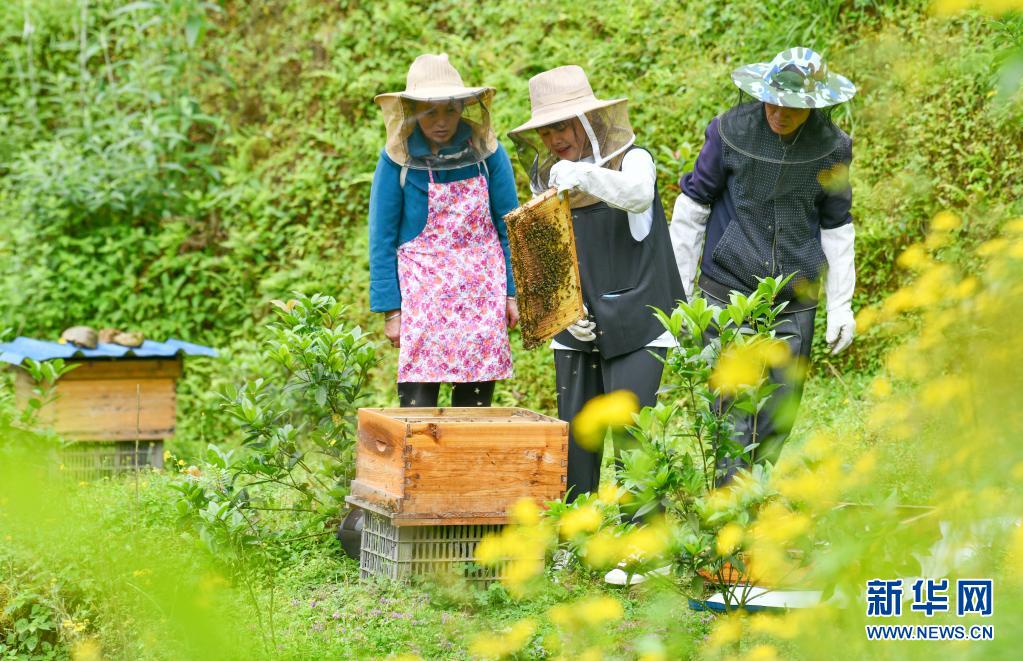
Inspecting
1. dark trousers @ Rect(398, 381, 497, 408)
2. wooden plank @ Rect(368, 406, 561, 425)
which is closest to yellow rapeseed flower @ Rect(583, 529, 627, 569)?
wooden plank @ Rect(368, 406, 561, 425)

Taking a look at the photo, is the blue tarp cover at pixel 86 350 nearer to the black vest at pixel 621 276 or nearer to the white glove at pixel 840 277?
the black vest at pixel 621 276

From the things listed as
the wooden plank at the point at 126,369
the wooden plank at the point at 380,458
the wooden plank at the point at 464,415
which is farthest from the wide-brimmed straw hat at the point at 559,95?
the wooden plank at the point at 126,369

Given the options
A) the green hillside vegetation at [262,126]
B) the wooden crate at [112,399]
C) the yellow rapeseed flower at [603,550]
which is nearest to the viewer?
the yellow rapeseed flower at [603,550]

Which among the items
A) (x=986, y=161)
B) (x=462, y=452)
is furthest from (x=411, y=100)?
(x=986, y=161)

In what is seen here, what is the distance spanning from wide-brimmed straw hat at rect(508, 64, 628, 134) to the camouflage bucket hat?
48cm

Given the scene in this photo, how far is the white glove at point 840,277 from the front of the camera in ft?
13.5

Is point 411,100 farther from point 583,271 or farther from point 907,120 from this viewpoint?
point 907,120

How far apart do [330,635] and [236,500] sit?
0.66 meters

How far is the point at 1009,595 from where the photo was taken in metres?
1.52

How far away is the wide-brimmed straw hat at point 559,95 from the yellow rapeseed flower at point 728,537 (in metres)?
1.85

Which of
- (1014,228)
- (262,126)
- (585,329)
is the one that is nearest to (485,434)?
(585,329)

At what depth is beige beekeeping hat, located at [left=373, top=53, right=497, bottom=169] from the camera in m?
4.21

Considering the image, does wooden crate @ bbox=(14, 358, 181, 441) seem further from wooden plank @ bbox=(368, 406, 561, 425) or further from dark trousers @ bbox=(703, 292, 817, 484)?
dark trousers @ bbox=(703, 292, 817, 484)

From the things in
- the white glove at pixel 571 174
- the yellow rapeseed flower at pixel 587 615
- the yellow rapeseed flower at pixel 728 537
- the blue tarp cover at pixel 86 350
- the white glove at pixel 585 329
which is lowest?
the yellow rapeseed flower at pixel 587 615
